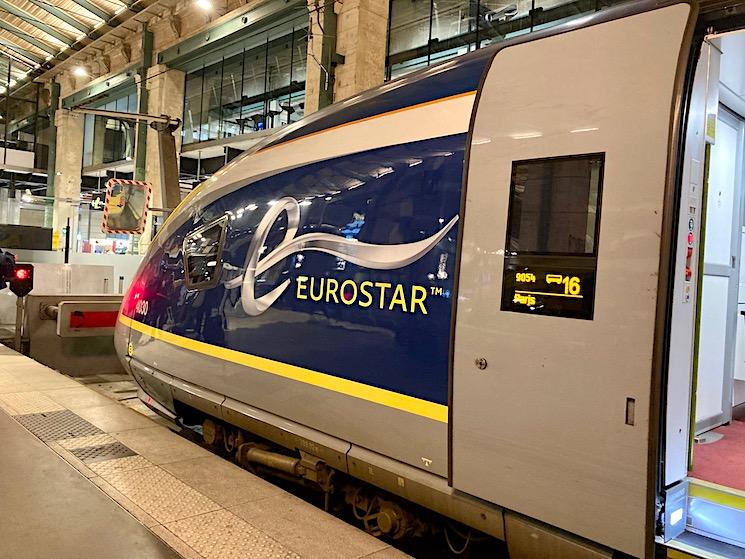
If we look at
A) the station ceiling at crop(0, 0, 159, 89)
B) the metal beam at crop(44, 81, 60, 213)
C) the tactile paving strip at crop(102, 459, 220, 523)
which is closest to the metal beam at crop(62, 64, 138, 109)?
the metal beam at crop(44, 81, 60, 213)

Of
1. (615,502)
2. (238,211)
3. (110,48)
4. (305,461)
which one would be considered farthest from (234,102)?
(615,502)

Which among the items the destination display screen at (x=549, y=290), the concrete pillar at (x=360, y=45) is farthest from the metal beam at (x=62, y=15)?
the destination display screen at (x=549, y=290)

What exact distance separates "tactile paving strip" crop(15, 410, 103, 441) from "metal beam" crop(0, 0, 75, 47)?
656 inches

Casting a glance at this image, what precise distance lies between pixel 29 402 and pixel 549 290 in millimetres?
5344

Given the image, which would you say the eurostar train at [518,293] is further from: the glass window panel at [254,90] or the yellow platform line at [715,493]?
the glass window panel at [254,90]

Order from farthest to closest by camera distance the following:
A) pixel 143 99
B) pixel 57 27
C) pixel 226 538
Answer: pixel 57 27 < pixel 143 99 < pixel 226 538

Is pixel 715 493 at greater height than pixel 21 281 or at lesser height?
lesser

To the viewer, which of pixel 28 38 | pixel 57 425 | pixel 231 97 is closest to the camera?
pixel 57 425

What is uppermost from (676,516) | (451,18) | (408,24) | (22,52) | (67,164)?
(22,52)

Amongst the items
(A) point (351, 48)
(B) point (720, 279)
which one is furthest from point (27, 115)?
(B) point (720, 279)

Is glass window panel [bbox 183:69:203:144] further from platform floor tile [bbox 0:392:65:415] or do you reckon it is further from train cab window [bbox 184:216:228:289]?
train cab window [bbox 184:216:228:289]

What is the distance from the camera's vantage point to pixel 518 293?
2.82 metres

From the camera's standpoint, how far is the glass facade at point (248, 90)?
52.4 ft

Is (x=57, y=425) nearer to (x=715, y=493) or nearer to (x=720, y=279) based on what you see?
(x=715, y=493)
